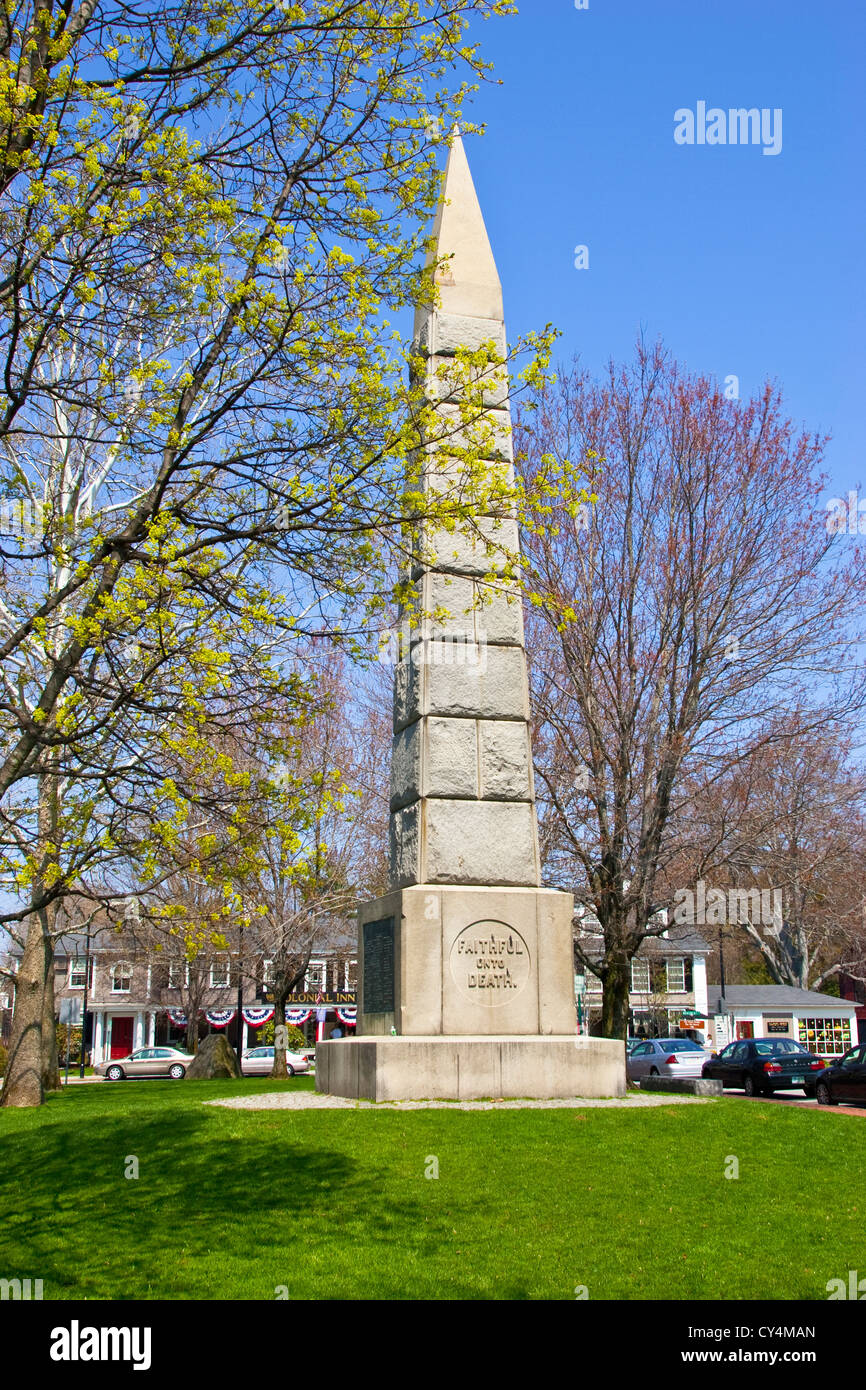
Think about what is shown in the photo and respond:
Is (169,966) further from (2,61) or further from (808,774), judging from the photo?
(2,61)

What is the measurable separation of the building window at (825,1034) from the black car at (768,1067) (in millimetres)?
22555

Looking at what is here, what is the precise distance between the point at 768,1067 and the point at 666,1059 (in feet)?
16.0

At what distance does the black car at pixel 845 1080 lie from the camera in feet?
72.1

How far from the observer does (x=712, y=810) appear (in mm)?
20500

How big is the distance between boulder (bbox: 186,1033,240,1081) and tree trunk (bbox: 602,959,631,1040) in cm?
1155

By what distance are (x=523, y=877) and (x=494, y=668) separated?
207 cm

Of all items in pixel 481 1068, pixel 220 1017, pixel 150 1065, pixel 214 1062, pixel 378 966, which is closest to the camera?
pixel 481 1068

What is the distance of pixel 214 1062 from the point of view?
28.4m

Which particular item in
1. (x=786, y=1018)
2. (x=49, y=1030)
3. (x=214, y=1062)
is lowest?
(x=786, y=1018)
